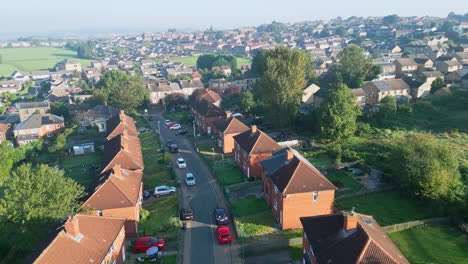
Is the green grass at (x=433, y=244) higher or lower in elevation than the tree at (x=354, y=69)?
lower

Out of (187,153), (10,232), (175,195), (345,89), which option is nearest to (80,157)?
(187,153)

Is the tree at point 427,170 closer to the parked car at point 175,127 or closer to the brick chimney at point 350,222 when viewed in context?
the brick chimney at point 350,222

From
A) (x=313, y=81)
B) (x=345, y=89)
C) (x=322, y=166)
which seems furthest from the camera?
(x=313, y=81)

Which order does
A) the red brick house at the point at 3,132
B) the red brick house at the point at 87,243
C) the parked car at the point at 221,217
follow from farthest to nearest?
the red brick house at the point at 3,132
the parked car at the point at 221,217
the red brick house at the point at 87,243

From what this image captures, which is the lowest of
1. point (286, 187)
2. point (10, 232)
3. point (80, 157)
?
point (80, 157)

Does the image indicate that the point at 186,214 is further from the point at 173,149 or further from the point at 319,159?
the point at 319,159

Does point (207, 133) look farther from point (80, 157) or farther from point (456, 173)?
point (456, 173)

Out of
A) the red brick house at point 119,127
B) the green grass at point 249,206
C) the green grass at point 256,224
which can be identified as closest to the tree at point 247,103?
the red brick house at point 119,127
